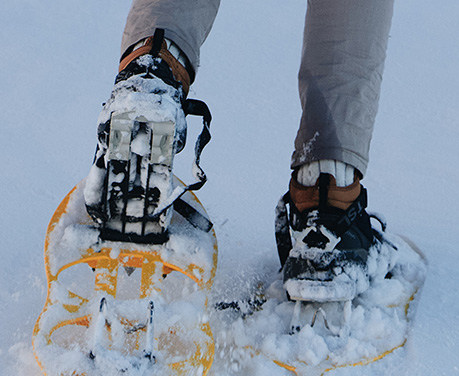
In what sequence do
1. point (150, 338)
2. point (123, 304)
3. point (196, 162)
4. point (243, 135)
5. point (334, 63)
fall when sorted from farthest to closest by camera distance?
point (243, 135)
point (334, 63)
point (196, 162)
point (123, 304)
point (150, 338)

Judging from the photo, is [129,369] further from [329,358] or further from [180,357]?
[329,358]

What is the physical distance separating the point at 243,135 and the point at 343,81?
1.22 metres

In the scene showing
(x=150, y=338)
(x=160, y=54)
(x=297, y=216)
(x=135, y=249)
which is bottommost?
(x=150, y=338)

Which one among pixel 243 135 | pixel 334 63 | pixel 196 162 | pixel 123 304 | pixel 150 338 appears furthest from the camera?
pixel 243 135

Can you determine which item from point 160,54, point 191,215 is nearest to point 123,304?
point 191,215

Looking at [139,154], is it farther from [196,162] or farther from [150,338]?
[150,338]

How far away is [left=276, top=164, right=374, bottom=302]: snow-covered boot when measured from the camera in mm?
1340

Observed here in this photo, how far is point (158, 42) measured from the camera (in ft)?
4.59

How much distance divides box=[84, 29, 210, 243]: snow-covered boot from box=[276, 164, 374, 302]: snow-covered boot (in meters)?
0.27

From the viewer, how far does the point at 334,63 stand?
1441 millimetres

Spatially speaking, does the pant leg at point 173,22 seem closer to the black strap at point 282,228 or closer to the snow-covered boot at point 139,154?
the snow-covered boot at point 139,154

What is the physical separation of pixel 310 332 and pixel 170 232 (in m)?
0.40

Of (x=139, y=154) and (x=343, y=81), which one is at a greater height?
(x=343, y=81)

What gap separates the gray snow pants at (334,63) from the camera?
1.42m
